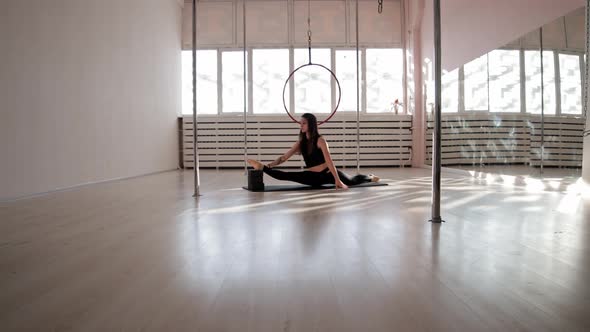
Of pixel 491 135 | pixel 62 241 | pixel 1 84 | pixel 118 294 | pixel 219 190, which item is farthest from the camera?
pixel 491 135

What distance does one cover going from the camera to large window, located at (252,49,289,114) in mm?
9562

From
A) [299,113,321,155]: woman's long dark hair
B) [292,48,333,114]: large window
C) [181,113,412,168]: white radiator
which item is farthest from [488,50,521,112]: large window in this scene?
[292,48,333,114]: large window

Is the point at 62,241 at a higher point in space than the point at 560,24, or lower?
lower

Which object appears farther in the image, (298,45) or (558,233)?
(298,45)

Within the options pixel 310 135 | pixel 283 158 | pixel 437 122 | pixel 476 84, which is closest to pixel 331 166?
pixel 310 135

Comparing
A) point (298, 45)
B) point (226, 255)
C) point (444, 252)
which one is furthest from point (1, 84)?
point (298, 45)

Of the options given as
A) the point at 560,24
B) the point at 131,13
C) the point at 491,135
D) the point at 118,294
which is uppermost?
the point at 131,13

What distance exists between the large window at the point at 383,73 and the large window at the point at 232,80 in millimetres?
2530

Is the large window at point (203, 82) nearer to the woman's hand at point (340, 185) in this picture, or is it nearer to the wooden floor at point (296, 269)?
the woman's hand at point (340, 185)

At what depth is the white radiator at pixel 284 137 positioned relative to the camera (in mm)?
9516

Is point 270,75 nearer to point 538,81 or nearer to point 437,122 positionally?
point 538,81

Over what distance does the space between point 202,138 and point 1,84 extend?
18.8 ft

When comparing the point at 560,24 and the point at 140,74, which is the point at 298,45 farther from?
the point at 560,24

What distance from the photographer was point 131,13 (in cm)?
684
